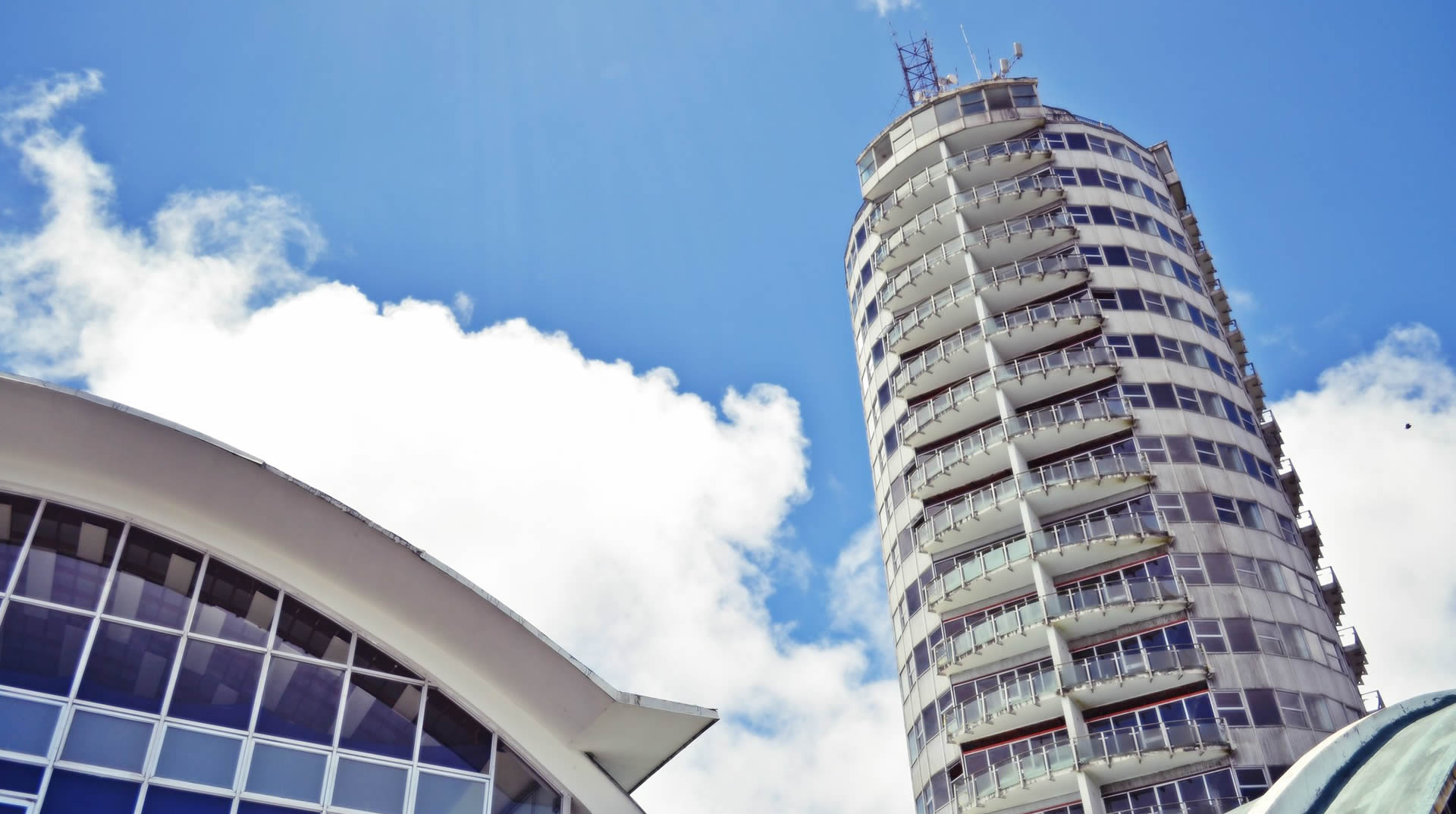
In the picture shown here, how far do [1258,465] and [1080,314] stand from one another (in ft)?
29.2

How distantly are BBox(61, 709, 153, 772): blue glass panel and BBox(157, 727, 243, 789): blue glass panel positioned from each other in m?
0.29

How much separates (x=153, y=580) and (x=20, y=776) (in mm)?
3401

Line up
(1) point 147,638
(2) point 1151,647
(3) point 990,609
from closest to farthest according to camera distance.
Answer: (1) point 147,638
(2) point 1151,647
(3) point 990,609

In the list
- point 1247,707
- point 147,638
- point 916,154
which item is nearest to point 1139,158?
point 916,154

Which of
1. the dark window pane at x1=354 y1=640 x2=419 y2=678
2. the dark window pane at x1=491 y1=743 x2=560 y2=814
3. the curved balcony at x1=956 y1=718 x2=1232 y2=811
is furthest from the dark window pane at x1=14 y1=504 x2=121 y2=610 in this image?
the curved balcony at x1=956 y1=718 x2=1232 y2=811

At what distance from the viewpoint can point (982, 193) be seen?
2095 inches

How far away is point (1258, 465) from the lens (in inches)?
1793

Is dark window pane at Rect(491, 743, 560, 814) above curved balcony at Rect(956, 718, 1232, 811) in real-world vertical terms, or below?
below

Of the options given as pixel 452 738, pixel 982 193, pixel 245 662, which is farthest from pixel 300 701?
pixel 982 193

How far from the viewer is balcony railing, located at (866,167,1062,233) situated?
52625mm

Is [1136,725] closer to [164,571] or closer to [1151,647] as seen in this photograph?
[1151,647]

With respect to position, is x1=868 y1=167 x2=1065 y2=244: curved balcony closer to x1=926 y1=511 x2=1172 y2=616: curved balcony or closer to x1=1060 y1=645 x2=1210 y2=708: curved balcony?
x1=926 y1=511 x2=1172 y2=616: curved balcony

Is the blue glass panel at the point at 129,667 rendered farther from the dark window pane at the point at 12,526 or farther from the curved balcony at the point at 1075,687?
the curved balcony at the point at 1075,687

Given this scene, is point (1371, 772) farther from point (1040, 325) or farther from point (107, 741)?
point (1040, 325)
